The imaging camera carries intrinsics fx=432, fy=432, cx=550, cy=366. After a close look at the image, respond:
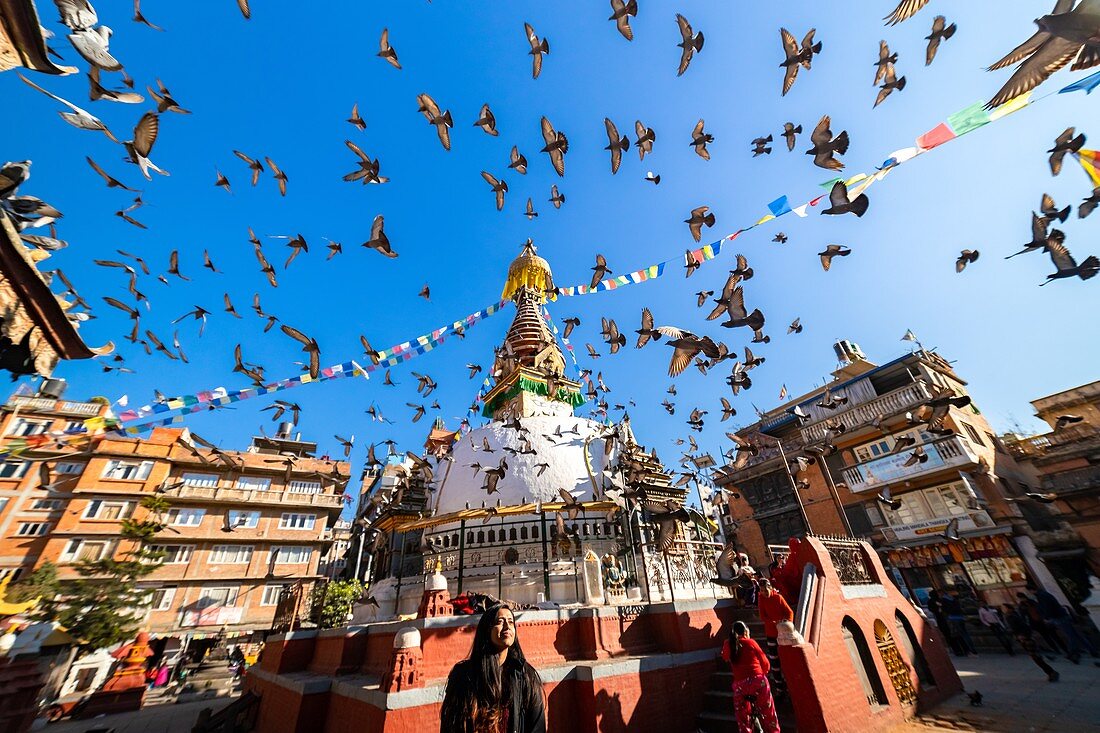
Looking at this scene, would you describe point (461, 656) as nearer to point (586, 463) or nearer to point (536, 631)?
point (536, 631)

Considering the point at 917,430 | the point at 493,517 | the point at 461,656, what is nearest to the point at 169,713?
the point at 493,517

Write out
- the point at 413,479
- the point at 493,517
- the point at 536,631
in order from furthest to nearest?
the point at 413,479, the point at 493,517, the point at 536,631

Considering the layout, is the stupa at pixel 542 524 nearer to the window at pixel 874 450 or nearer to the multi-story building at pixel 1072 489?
the multi-story building at pixel 1072 489

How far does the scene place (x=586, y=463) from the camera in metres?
19.3

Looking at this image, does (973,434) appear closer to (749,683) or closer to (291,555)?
(749,683)

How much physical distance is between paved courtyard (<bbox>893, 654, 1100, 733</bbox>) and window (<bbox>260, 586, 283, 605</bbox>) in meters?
34.7

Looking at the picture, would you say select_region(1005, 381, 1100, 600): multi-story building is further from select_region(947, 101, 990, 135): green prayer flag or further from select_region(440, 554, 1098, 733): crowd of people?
select_region(947, 101, 990, 135): green prayer flag

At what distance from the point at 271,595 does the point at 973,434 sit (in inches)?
1765

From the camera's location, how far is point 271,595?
29.7 metres

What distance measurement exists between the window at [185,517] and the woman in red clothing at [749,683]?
119 feet

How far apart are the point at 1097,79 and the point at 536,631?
12.0 meters

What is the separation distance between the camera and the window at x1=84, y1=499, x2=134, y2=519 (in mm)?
27844

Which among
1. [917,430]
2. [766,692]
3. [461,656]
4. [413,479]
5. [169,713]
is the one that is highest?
A: [917,430]

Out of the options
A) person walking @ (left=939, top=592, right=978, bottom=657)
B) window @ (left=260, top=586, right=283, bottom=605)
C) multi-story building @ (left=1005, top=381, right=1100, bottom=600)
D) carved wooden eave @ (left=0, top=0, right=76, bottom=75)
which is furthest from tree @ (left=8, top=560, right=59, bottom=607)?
multi-story building @ (left=1005, top=381, right=1100, bottom=600)
